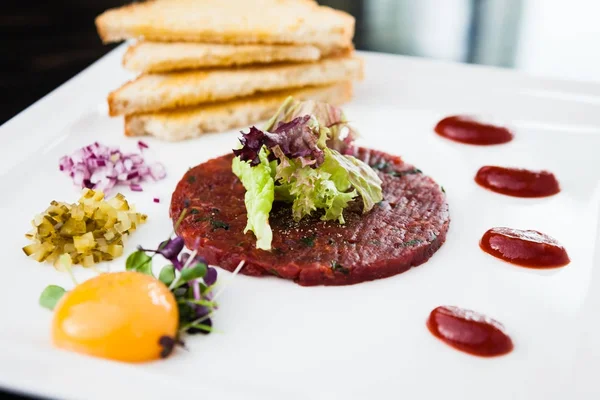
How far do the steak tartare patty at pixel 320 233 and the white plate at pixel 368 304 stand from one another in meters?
0.08

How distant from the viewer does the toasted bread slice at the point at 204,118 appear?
4832 millimetres

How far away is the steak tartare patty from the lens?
3.32 meters

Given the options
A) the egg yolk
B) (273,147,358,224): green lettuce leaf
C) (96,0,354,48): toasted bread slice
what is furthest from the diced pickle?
(96,0,354,48): toasted bread slice

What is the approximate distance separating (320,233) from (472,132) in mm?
1805

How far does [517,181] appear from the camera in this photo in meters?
4.24

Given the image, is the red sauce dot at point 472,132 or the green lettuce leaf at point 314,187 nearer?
the green lettuce leaf at point 314,187

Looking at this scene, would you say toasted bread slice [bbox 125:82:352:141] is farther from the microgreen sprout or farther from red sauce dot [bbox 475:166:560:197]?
the microgreen sprout

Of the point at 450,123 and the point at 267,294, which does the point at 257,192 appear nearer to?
the point at 267,294

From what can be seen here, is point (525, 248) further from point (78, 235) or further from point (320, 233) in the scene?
point (78, 235)

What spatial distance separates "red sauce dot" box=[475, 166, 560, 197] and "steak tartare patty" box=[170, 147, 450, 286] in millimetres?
398

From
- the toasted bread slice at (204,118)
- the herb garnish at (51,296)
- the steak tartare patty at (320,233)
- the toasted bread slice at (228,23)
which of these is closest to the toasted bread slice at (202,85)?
the toasted bread slice at (204,118)

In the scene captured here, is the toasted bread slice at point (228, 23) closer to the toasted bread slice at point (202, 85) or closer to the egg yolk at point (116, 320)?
the toasted bread slice at point (202, 85)

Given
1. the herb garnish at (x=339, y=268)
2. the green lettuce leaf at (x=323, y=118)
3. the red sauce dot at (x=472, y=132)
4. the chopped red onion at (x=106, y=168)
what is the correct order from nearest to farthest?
→ the herb garnish at (x=339, y=268) → the green lettuce leaf at (x=323, y=118) → the chopped red onion at (x=106, y=168) → the red sauce dot at (x=472, y=132)

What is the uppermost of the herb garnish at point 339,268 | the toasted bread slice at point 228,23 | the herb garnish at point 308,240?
the toasted bread slice at point 228,23
